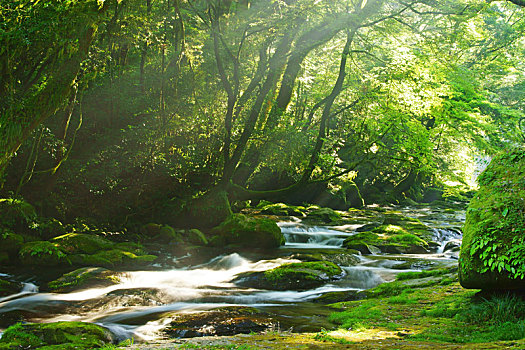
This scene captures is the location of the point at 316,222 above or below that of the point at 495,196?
below

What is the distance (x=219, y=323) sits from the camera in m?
6.20

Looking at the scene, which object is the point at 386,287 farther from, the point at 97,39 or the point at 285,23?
the point at 97,39

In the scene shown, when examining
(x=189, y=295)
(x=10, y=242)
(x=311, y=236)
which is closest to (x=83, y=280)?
(x=189, y=295)

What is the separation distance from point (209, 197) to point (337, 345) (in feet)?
39.7

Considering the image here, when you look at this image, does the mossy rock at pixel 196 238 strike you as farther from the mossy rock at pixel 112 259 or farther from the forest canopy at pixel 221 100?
the mossy rock at pixel 112 259

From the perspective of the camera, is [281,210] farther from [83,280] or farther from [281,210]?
[83,280]

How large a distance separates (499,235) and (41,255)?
9.98 metres

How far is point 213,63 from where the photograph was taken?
14.8 meters

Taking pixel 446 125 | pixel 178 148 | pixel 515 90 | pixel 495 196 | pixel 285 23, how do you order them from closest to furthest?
pixel 495 196 → pixel 285 23 → pixel 178 148 → pixel 446 125 → pixel 515 90

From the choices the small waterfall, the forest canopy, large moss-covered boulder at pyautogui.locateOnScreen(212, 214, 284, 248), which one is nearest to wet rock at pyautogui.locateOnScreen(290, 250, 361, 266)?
large moss-covered boulder at pyautogui.locateOnScreen(212, 214, 284, 248)

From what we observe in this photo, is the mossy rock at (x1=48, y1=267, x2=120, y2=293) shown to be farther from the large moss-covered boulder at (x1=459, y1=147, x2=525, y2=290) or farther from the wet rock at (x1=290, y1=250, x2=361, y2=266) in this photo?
the large moss-covered boulder at (x1=459, y1=147, x2=525, y2=290)

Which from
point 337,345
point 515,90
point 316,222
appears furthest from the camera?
point 515,90

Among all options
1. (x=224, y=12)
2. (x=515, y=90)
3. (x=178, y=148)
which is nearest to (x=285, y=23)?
(x=224, y=12)

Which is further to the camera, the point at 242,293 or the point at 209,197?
the point at 209,197
